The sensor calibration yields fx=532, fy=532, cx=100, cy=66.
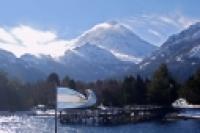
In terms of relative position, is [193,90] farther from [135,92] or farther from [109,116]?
[109,116]

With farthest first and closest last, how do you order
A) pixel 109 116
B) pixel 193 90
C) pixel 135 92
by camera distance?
1. pixel 135 92
2. pixel 193 90
3. pixel 109 116

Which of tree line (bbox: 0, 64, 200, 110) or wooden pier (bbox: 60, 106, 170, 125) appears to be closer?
wooden pier (bbox: 60, 106, 170, 125)

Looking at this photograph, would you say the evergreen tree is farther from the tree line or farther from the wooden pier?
the wooden pier

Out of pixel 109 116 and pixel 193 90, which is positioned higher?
pixel 193 90

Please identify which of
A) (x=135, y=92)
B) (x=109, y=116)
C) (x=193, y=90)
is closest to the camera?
(x=109, y=116)

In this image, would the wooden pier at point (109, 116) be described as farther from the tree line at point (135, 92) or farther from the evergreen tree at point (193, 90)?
the evergreen tree at point (193, 90)

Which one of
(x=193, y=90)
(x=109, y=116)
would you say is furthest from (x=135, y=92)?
(x=109, y=116)

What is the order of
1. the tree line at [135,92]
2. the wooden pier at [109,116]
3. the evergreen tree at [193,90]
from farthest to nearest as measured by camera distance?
the evergreen tree at [193,90] → the tree line at [135,92] → the wooden pier at [109,116]

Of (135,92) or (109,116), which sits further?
(135,92)

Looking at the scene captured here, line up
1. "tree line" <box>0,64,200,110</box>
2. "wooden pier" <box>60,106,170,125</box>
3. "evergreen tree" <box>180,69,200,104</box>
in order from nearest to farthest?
1. "wooden pier" <box>60,106,170,125</box>
2. "tree line" <box>0,64,200,110</box>
3. "evergreen tree" <box>180,69,200,104</box>

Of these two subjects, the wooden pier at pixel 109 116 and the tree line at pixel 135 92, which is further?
the tree line at pixel 135 92

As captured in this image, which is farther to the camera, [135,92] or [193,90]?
[135,92]

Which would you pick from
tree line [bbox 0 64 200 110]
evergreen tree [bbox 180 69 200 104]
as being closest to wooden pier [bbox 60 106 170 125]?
tree line [bbox 0 64 200 110]

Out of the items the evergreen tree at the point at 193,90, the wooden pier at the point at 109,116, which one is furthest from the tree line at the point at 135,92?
the wooden pier at the point at 109,116
